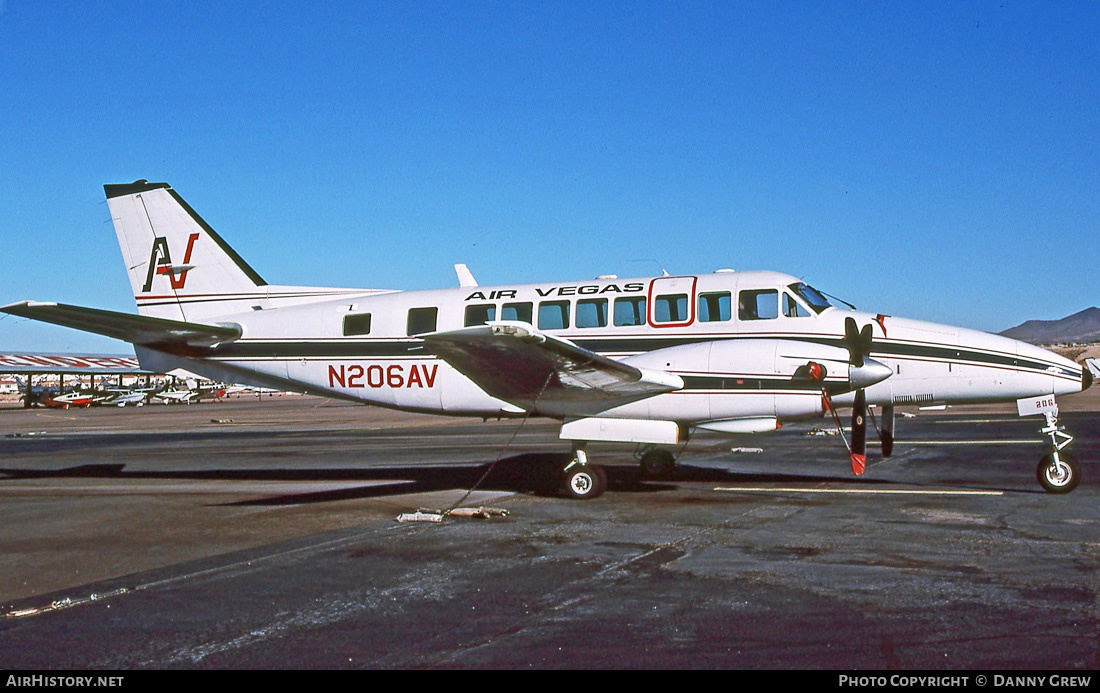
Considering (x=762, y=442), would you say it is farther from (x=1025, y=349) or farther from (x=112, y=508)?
(x=112, y=508)

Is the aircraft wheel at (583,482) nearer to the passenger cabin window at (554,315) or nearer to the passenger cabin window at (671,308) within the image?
the passenger cabin window at (554,315)

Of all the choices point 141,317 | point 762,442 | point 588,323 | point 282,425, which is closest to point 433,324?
point 588,323

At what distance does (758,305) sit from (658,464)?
3.45m

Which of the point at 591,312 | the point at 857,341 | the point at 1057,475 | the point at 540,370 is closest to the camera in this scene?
the point at 1057,475

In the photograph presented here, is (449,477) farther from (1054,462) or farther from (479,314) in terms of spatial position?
(1054,462)

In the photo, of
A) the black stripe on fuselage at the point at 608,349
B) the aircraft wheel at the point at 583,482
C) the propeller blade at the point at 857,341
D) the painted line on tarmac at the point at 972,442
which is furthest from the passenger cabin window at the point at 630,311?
the painted line on tarmac at the point at 972,442

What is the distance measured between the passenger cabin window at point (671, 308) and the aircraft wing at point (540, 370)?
123 centimetres

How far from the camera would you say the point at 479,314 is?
15.1 m

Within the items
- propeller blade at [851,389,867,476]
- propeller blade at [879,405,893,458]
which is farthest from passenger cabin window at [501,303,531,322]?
propeller blade at [879,405,893,458]

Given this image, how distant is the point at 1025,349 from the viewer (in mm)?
12805

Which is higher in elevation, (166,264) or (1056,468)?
(166,264)

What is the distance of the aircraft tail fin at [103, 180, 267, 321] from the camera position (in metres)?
17.2

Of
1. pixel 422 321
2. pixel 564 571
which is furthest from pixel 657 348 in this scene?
pixel 564 571

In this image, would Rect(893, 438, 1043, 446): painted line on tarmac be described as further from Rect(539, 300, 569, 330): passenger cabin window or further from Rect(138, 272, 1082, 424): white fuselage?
Rect(539, 300, 569, 330): passenger cabin window
